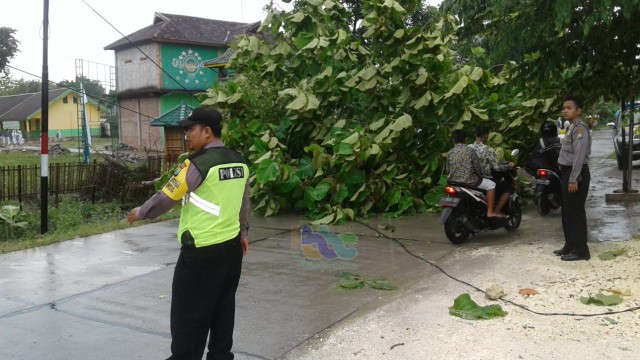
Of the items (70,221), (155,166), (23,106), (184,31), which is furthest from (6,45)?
(70,221)

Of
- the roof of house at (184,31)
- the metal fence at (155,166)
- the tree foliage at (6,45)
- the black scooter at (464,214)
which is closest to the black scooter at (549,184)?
the black scooter at (464,214)

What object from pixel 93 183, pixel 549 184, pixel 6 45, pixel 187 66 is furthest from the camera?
pixel 6 45

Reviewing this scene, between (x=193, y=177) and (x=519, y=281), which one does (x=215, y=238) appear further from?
(x=519, y=281)

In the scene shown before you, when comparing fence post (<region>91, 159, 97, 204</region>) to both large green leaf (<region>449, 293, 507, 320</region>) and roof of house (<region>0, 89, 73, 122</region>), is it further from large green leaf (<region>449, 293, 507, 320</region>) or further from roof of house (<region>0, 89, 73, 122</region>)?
roof of house (<region>0, 89, 73, 122</region>)

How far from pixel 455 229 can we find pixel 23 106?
57995 millimetres

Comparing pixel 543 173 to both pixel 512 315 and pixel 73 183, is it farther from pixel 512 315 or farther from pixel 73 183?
pixel 73 183

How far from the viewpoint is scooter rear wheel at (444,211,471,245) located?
7.39 m

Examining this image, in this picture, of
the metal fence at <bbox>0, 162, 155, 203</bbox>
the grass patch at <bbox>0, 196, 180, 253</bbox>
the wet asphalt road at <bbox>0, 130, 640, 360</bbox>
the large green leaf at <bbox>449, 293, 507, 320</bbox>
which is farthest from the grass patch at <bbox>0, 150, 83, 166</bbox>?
the large green leaf at <bbox>449, 293, 507, 320</bbox>

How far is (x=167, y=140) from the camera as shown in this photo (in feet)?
98.1

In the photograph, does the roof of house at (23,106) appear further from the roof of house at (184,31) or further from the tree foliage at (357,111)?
the tree foliage at (357,111)

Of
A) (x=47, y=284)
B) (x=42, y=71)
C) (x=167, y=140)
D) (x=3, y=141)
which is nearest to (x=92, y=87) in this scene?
(x=3, y=141)

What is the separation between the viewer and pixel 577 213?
6176 mm

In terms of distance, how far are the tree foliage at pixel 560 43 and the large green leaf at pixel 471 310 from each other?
331 centimetres

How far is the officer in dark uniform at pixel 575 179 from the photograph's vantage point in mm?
6043
